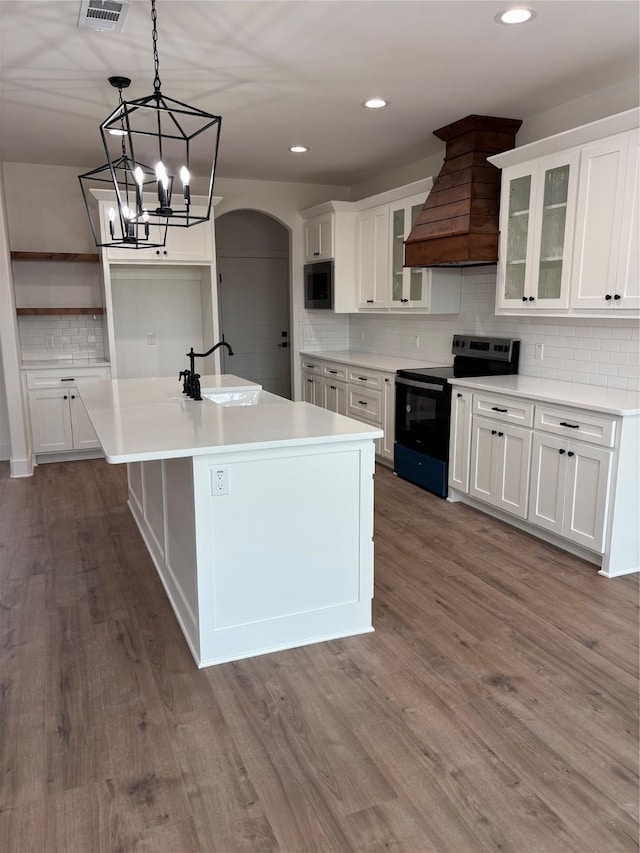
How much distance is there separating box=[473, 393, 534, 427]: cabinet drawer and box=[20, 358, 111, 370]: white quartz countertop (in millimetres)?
3401

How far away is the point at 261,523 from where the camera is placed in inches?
99.0

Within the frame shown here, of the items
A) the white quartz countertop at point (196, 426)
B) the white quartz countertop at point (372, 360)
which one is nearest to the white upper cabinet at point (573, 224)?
the white quartz countertop at point (372, 360)

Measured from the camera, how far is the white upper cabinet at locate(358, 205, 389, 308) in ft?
18.6

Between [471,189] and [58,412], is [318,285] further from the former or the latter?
[58,412]

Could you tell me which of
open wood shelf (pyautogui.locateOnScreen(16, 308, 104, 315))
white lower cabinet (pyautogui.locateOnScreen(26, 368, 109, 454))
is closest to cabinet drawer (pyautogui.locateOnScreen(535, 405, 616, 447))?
white lower cabinet (pyautogui.locateOnScreen(26, 368, 109, 454))

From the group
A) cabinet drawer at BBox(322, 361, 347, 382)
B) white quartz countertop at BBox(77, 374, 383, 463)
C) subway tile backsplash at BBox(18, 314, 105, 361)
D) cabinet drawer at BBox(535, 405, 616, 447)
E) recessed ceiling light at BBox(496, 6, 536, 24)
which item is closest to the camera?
white quartz countertop at BBox(77, 374, 383, 463)

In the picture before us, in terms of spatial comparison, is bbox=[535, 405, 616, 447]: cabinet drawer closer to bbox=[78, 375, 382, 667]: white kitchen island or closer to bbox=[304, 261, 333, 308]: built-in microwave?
bbox=[78, 375, 382, 667]: white kitchen island

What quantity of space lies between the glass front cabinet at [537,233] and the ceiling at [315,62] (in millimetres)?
493

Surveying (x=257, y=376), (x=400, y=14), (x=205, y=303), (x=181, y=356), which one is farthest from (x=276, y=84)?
(x=257, y=376)

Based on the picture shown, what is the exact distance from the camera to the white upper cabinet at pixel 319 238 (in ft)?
20.3

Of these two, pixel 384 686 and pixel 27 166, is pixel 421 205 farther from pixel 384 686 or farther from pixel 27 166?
pixel 384 686

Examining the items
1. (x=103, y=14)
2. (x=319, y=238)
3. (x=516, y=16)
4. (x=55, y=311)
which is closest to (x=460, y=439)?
(x=516, y=16)

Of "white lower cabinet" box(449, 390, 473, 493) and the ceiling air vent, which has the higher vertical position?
the ceiling air vent

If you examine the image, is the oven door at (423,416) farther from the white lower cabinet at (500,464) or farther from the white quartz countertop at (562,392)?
the white lower cabinet at (500,464)
